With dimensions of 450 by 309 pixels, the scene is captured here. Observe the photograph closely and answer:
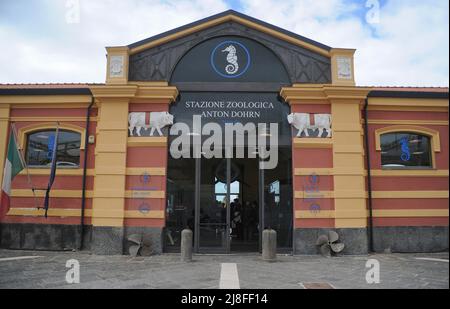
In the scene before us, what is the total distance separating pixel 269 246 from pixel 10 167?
783cm

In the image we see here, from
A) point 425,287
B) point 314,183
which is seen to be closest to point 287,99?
point 314,183

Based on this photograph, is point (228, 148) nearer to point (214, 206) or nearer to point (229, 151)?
point (229, 151)

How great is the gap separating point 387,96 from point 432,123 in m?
1.74

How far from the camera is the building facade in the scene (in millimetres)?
10797

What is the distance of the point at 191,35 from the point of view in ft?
38.2

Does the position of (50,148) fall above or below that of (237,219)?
above

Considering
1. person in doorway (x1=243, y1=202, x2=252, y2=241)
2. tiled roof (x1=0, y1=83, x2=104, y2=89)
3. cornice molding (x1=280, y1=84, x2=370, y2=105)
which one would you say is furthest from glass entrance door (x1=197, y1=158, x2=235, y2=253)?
tiled roof (x1=0, y1=83, x2=104, y2=89)

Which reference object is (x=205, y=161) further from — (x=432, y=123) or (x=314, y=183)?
(x=432, y=123)

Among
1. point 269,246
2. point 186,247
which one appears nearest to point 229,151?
point 269,246

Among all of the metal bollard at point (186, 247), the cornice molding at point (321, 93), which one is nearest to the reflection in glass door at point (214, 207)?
the metal bollard at point (186, 247)

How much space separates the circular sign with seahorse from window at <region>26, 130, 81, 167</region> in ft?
15.9

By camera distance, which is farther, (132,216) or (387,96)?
(387,96)

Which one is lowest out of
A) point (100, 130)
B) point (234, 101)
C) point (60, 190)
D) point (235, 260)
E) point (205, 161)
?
point (235, 260)

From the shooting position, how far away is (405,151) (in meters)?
11.8
